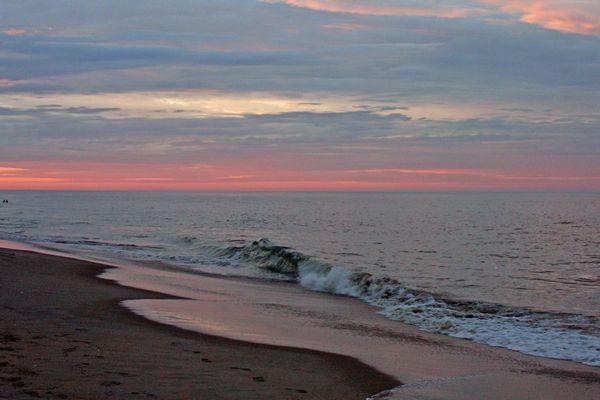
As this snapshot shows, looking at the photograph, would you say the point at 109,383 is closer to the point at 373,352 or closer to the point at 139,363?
the point at 139,363

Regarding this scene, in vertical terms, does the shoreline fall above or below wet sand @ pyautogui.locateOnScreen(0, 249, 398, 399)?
below

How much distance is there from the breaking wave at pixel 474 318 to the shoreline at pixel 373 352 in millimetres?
622

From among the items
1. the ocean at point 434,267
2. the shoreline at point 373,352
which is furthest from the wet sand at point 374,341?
the ocean at point 434,267

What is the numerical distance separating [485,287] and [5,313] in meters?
16.1

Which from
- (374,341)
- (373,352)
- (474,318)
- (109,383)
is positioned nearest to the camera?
(109,383)

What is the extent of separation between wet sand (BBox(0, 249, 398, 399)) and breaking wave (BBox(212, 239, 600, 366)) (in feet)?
14.7

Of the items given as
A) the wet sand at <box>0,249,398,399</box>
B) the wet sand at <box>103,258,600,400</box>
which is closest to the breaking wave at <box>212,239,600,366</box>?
the wet sand at <box>103,258,600,400</box>

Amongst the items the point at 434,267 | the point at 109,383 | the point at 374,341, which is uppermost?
the point at 109,383

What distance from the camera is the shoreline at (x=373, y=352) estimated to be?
9.62 metres

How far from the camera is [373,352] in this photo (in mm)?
12008

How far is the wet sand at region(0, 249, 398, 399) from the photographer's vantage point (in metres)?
7.99

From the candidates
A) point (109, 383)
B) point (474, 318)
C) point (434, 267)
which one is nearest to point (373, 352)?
point (474, 318)

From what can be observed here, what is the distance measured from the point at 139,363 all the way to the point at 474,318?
32.4 feet

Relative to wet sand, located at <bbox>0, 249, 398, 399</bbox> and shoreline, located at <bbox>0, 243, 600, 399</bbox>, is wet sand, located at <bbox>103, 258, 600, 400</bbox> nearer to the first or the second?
shoreline, located at <bbox>0, 243, 600, 399</bbox>
